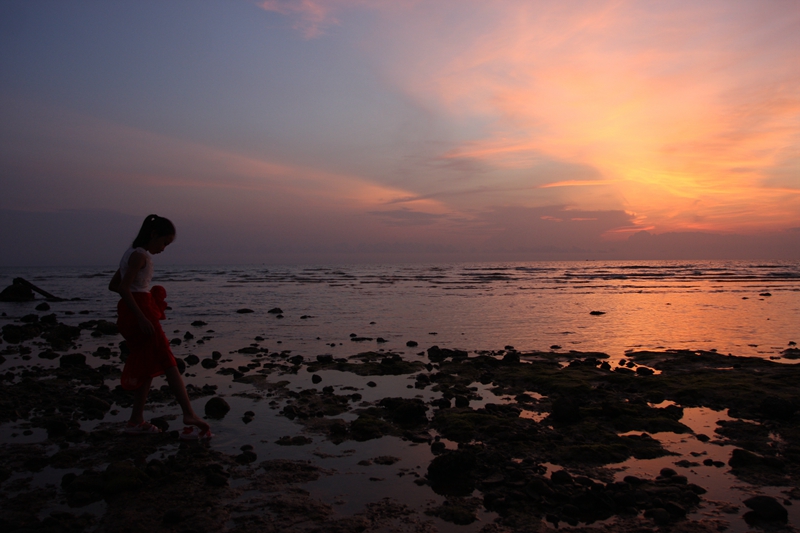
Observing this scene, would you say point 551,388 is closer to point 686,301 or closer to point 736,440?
point 736,440

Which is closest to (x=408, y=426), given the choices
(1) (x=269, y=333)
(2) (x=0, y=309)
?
(1) (x=269, y=333)

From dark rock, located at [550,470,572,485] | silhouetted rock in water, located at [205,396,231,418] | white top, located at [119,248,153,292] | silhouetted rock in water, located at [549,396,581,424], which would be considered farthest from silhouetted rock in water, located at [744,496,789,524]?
white top, located at [119,248,153,292]

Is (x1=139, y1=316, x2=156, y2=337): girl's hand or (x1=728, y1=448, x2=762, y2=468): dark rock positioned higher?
(x1=139, y1=316, x2=156, y2=337): girl's hand

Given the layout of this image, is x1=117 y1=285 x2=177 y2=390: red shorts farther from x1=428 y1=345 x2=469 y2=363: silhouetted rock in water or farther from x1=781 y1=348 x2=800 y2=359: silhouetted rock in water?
x1=781 y1=348 x2=800 y2=359: silhouetted rock in water

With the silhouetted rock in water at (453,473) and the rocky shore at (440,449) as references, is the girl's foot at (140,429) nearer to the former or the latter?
the rocky shore at (440,449)

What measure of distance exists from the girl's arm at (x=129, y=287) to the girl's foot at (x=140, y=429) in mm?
1282

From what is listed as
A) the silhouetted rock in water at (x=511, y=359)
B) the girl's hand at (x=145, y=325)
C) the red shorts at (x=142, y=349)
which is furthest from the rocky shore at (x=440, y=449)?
the girl's hand at (x=145, y=325)

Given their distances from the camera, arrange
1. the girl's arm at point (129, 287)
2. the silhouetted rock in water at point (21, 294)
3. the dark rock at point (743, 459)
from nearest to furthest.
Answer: the dark rock at point (743, 459)
the girl's arm at point (129, 287)
the silhouetted rock in water at point (21, 294)

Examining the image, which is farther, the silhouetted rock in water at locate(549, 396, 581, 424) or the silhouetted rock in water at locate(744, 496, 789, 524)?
the silhouetted rock in water at locate(549, 396, 581, 424)

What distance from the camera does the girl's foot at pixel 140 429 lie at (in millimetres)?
6539

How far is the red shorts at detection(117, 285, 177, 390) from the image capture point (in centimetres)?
649

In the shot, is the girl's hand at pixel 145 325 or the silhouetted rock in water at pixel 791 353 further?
the silhouetted rock in water at pixel 791 353

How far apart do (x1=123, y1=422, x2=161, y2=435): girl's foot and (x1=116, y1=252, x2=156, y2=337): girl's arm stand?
4.21ft

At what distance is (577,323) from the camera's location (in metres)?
19.6
